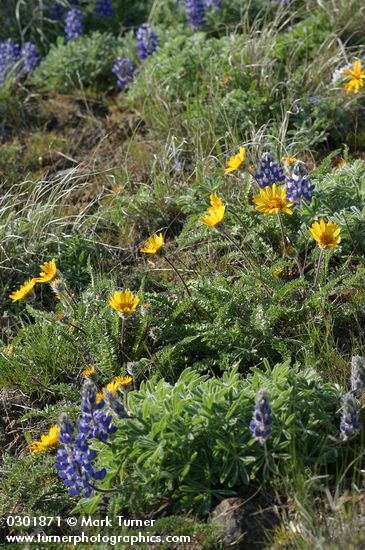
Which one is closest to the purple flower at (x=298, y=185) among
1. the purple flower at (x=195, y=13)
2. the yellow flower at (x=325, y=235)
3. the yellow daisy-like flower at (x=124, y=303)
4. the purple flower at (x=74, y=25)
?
the yellow flower at (x=325, y=235)

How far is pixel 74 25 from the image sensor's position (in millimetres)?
6152

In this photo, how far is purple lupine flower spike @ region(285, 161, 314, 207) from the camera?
3.60 metres

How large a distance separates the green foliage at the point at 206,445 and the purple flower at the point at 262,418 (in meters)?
0.10

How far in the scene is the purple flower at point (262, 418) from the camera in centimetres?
258

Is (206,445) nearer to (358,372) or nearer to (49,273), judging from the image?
(358,372)

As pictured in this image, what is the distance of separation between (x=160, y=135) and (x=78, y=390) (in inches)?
86.3

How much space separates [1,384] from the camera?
12.0 feet

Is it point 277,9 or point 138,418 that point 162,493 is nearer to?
point 138,418

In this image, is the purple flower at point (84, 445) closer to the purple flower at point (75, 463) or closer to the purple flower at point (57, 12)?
the purple flower at point (75, 463)

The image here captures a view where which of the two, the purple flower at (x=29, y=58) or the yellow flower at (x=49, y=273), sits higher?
the purple flower at (x=29, y=58)

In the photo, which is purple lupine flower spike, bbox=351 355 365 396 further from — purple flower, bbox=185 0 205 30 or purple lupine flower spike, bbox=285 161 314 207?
purple flower, bbox=185 0 205 30

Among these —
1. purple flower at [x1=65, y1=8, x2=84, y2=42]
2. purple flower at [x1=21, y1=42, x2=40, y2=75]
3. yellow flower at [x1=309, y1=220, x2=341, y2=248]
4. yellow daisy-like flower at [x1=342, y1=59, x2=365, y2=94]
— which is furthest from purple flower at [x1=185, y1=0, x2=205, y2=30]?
yellow flower at [x1=309, y1=220, x2=341, y2=248]

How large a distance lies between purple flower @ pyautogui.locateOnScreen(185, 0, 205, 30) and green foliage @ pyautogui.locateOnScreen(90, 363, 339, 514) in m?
3.63

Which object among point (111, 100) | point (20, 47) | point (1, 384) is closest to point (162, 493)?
point (1, 384)
